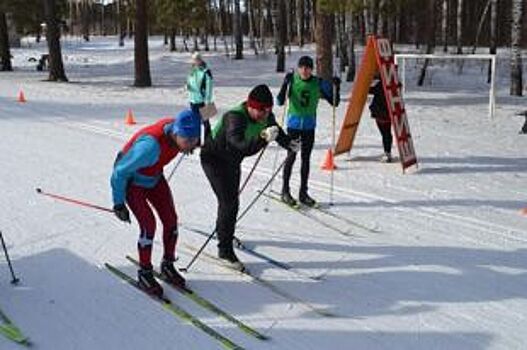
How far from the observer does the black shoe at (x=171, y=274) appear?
5.96 metres

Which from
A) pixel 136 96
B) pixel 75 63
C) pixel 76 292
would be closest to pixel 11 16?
pixel 75 63

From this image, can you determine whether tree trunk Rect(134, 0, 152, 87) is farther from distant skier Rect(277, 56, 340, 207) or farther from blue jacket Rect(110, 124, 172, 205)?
blue jacket Rect(110, 124, 172, 205)

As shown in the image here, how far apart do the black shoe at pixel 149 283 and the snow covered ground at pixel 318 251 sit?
138 mm

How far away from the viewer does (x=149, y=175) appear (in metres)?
5.44

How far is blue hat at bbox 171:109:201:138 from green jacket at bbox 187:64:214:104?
7863 mm

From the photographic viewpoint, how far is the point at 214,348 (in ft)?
16.1

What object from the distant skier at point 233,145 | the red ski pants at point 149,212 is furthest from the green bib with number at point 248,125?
the red ski pants at point 149,212

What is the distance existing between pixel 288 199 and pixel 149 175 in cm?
339

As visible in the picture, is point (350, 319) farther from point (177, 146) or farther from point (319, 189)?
point (319, 189)

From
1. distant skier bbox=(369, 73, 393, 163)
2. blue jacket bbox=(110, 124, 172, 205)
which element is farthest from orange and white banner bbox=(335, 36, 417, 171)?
blue jacket bbox=(110, 124, 172, 205)

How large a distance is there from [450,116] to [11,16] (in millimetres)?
27246

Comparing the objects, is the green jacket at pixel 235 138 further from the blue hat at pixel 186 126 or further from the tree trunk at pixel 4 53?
the tree trunk at pixel 4 53

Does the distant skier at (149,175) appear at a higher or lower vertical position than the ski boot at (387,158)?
higher

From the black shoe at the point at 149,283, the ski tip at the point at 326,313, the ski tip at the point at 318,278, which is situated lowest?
the ski tip at the point at 326,313
